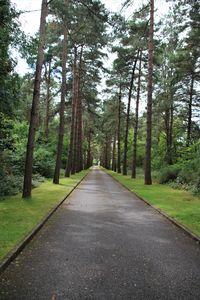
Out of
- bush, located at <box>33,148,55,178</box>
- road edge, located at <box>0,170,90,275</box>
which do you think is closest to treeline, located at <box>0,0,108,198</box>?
bush, located at <box>33,148,55,178</box>

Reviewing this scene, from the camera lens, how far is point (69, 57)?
1379 inches

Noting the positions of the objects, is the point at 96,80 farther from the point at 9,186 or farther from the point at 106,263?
the point at 106,263

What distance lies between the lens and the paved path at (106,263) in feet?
16.0

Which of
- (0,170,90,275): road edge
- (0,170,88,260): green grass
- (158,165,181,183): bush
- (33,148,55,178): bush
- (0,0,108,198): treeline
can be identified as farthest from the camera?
(33,148,55,178): bush

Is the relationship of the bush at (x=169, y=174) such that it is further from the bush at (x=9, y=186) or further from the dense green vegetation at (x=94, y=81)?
the bush at (x=9, y=186)

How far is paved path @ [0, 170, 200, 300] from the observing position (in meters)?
4.88

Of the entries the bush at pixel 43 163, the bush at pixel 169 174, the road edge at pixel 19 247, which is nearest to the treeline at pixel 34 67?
the bush at pixel 43 163

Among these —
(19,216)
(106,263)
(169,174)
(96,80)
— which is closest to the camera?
(106,263)

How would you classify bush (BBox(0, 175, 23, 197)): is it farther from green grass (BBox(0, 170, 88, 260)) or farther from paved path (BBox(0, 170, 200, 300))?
paved path (BBox(0, 170, 200, 300))

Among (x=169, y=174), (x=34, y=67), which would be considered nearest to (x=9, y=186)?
(x=34, y=67)

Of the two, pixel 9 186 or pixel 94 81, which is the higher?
pixel 94 81

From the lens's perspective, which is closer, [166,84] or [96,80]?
[166,84]

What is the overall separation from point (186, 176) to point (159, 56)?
13.7 metres

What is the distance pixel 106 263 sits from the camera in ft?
20.1
